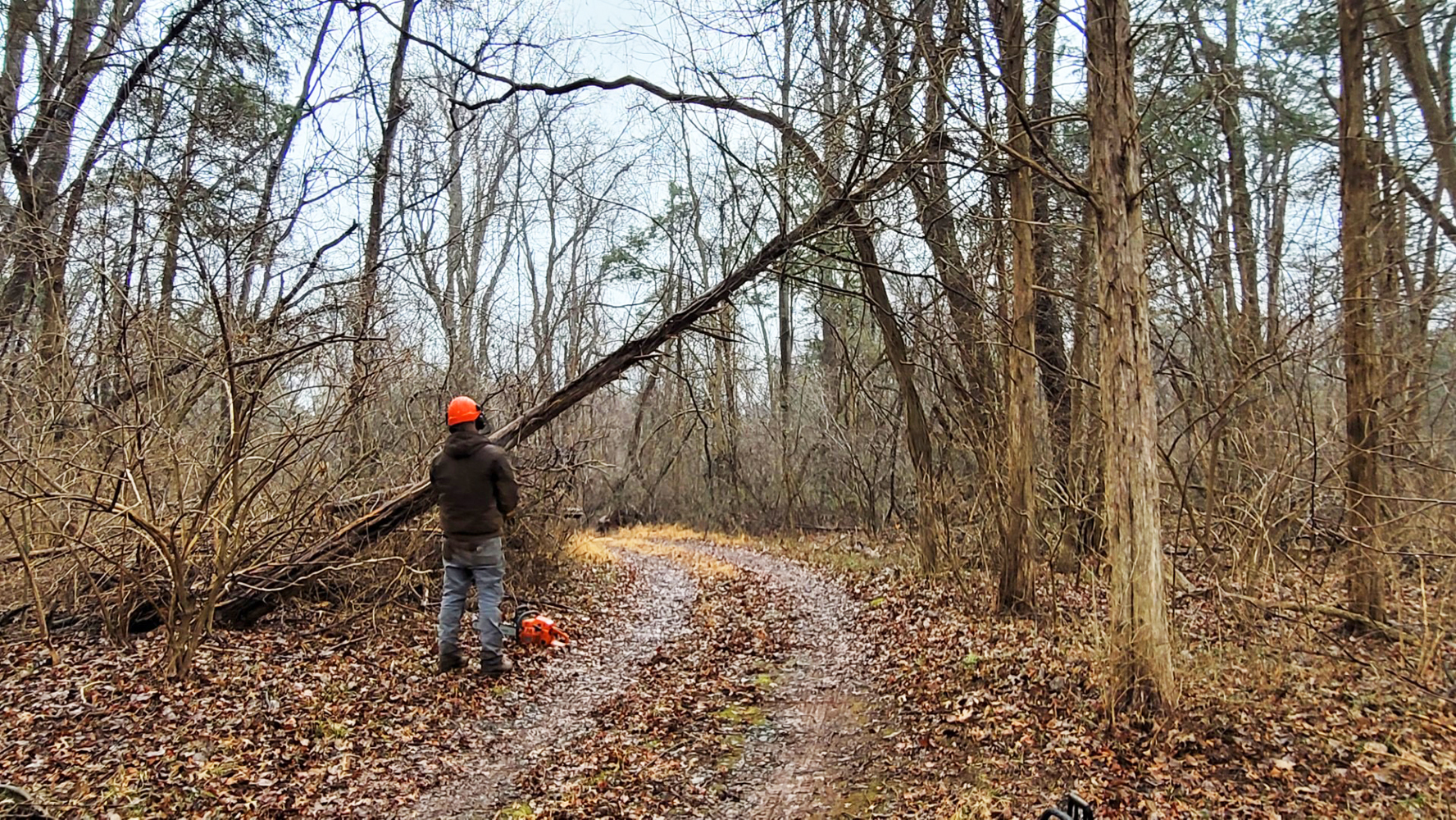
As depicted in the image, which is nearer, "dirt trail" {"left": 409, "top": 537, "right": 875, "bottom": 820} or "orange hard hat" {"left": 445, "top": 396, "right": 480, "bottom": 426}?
"dirt trail" {"left": 409, "top": 537, "right": 875, "bottom": 820}

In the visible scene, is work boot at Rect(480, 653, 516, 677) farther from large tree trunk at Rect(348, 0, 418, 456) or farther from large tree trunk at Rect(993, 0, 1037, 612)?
large tree trunk at Rect(993, 0, 1037, 612)

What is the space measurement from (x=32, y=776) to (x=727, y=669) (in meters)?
5.05

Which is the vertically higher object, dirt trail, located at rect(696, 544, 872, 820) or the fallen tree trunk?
the fallen tree trunk

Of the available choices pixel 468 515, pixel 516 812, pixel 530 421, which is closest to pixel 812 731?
pixel 516 812

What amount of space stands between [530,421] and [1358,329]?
8.16 metres

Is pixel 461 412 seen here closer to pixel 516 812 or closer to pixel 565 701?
pixel 565 701

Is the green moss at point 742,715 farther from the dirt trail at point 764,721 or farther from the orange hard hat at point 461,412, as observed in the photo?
the orange hard hat at point 461,412

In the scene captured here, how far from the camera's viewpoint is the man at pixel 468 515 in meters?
7.06

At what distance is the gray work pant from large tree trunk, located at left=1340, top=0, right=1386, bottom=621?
24.3 feet

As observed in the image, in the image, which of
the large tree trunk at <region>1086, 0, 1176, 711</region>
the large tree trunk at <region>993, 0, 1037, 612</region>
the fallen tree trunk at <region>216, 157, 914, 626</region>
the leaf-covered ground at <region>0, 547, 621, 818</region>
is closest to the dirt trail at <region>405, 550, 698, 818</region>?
the leaf-covered ground at <region>0, 547, 621, 818</region>

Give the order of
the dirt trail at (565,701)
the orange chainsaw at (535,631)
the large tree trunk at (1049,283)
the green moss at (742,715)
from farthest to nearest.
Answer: the large tree trunk at (1049,283)
the orange chainsaw at (535,631)
the green moss at (742,715)
the dirt trail at (565,701)

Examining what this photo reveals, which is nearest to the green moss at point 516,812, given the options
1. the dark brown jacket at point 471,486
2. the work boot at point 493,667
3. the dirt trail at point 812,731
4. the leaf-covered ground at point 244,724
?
the leaf-covered ground at point 244,724

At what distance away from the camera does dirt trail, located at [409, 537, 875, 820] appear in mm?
4930

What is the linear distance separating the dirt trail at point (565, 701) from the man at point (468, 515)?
715 mm
